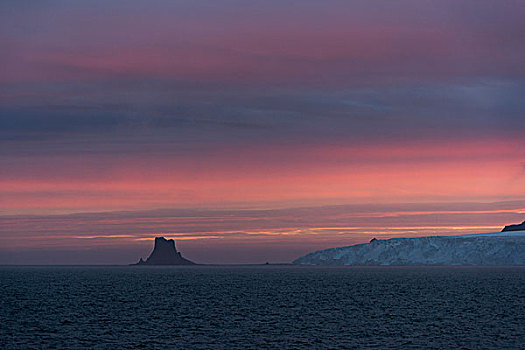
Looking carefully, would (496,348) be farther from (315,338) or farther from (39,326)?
(39,326)

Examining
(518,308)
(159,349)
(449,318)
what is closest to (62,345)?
(159,349)

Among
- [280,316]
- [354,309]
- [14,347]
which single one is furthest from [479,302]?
[14,347]

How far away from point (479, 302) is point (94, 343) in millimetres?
62623

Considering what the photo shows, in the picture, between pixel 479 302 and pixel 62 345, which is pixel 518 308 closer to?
pixel 479 302

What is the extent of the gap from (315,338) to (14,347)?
24297mm

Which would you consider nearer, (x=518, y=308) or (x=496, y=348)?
(x=496, y=348)

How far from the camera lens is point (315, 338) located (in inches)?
2173

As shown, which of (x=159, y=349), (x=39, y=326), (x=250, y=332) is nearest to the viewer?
(x=159, y=349)

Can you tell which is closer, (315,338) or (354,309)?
(315,338)

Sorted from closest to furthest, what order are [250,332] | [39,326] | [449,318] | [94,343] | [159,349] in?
[159,349]
[94,343]
[250,332]
[39,326]
[449,318]

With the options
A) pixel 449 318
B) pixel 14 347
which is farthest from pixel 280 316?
pixel 14 347

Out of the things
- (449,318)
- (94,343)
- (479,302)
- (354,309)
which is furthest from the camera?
(479,302)

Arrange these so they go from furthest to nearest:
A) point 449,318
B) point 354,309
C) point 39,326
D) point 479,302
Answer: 1. point 479,302
2. point 354,309
3. point 449,318
4. point 39,326

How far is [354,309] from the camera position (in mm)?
82875
